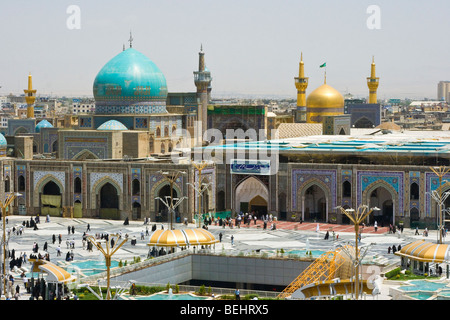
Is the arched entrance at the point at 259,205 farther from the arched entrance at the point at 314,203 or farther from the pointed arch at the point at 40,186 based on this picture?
the pointed arch at the point at 40,186

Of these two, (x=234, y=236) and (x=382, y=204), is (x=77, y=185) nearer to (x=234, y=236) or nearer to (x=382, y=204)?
(x=234, y=236)

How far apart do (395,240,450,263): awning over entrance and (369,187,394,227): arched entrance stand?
Result: 16031 mm

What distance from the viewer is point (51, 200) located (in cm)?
5538

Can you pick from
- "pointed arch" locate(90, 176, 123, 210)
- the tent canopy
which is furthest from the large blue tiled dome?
the tent canopy

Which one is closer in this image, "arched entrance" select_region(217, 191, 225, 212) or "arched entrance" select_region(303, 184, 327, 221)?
"arched entrance" select_region(303, 184, 327, 221)

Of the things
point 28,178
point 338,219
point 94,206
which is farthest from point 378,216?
point 28,178

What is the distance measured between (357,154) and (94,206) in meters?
16.2

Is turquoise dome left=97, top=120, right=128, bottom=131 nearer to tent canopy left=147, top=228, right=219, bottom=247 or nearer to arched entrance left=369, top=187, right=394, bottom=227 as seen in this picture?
arched entrance left=369, top=187, right=394, bottom=227

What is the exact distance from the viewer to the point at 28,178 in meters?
56.0

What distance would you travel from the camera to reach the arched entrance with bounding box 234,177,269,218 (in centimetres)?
5453

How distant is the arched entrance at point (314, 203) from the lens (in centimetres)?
5350

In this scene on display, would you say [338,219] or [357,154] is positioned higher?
[357,154]
